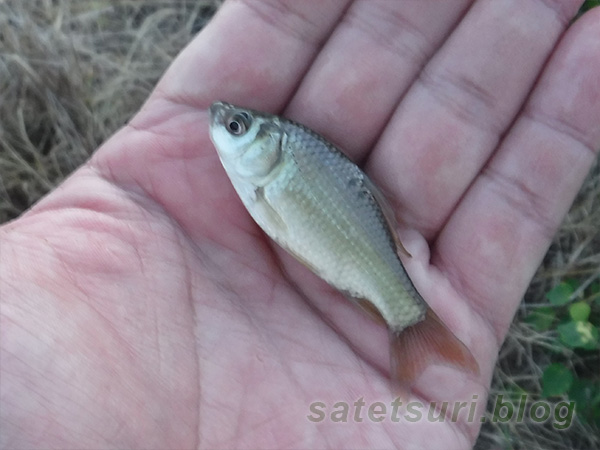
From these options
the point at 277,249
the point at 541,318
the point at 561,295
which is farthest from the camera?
the point at 541,318

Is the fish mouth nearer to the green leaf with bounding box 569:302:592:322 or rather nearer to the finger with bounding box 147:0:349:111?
the finger with bounding box 147:0:349:111

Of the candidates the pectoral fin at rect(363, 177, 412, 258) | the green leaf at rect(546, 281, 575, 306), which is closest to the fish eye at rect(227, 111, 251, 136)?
the pectoral fin at rect(363, 177, 412, 258)

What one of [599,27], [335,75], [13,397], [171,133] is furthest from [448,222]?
[13,397]

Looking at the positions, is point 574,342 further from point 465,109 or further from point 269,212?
point 269,212

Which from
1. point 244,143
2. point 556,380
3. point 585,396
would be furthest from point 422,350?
point 585,396

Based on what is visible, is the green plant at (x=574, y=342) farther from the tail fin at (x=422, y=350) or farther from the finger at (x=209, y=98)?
the finger at (x=209, y=98)
